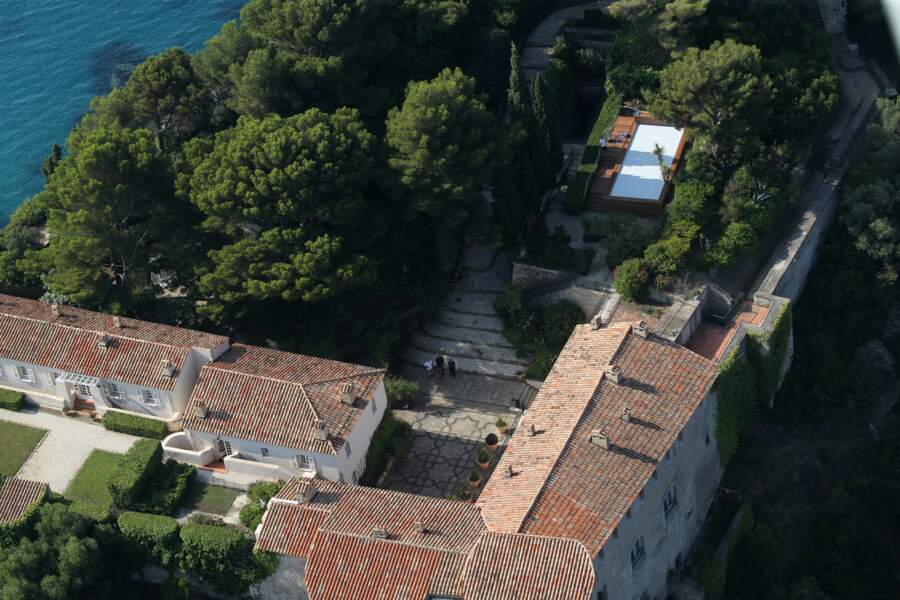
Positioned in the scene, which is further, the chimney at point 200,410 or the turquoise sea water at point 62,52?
the turquoise sea water at point 62,52

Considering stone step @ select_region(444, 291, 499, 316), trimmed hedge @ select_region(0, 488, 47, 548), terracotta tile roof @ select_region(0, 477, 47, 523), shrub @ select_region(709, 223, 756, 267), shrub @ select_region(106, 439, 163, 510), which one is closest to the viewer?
trimmed hedge @ select_region(0, 488, 47, 548)

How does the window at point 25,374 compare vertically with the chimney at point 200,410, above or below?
below

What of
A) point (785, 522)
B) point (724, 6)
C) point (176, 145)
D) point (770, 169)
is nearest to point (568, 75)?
point (724, 6)

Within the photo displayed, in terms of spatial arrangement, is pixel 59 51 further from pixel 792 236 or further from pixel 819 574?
pixel 819 574

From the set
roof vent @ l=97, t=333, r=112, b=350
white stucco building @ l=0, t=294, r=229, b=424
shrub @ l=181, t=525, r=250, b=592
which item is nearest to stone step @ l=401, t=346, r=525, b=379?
white stucco building @ l=0, t=294, r=229, b=424

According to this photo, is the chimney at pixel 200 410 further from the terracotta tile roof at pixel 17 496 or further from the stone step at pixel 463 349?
the stone step at pixel 463 349

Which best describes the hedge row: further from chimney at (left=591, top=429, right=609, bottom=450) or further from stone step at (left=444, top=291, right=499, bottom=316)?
chimney at (left=591, top=429, right=609, bottom=450)

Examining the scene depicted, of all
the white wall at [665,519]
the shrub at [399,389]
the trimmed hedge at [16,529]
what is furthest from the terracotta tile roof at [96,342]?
the white wall at [665,519]
